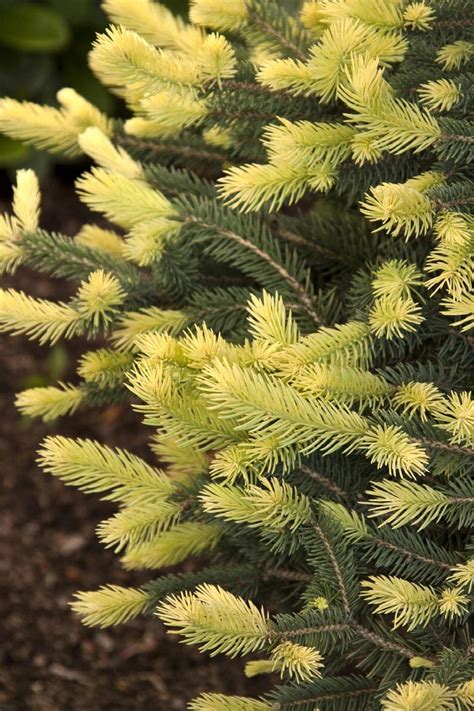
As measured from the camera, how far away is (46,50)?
3.79 m

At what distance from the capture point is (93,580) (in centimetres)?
260

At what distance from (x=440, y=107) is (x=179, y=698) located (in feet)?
4.85

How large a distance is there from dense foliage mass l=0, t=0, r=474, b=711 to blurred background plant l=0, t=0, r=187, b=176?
2.07m

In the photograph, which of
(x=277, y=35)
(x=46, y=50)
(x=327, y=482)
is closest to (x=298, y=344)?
(x=327, y=482)

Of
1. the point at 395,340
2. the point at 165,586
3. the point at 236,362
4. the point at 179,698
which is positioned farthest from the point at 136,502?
the point at 179,698

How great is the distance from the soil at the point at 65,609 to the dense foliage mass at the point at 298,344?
670 millimetres

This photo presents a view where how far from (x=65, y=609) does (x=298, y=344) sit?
1.45 metres

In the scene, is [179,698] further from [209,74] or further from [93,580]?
[209,74]

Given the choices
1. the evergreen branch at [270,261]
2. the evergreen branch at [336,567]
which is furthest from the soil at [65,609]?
the evergreen branch at [270,261]

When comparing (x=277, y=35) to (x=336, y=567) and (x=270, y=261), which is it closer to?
(x=270, y=261)

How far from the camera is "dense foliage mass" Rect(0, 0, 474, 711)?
1250mm

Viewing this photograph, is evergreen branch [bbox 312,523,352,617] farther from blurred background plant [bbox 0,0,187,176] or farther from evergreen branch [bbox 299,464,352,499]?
blurred background plant [bbox 0,0,187,176]

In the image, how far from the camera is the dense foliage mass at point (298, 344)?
4.10 ft

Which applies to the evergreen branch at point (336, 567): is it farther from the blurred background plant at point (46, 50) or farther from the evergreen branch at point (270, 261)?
the blurred background plant at point (46, 50)
